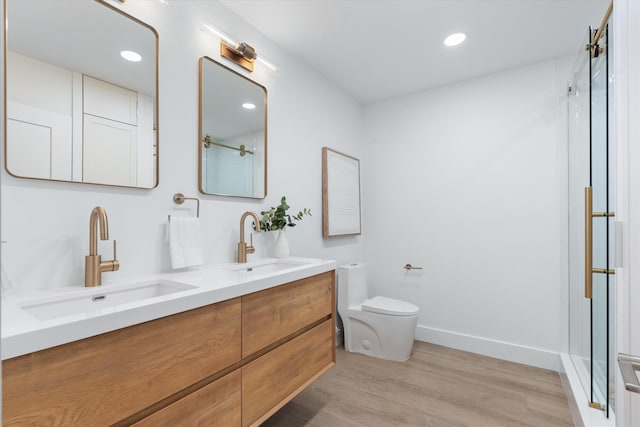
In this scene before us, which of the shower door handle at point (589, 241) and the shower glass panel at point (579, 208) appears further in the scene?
the shower glass panel at point (579, 208)

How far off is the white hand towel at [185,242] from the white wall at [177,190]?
→ 0.25 feet

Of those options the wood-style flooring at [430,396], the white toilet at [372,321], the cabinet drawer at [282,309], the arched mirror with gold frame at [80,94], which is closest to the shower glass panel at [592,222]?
the wood-style flooring at [430,396]

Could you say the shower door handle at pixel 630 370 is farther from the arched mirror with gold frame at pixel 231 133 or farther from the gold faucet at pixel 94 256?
the arched mirror with gold frame at pixel 231 133

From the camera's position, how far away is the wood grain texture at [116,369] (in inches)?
31.0

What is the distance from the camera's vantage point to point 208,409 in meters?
1.20

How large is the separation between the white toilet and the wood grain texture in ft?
5.48

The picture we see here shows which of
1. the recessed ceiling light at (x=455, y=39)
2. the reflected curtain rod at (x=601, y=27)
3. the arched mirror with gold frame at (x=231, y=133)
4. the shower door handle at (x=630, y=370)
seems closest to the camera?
the shower door handle at (x=630, y=370)

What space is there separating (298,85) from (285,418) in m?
2.33

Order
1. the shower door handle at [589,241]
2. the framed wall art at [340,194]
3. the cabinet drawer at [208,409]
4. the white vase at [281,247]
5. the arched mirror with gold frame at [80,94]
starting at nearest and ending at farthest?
1. the cabinet drawer at [208,409]
2. the arched mirror with gold frame at [80,94]
3. the shower door handle at [589,241]
4. the white vase at [281,247]
5. the framed wall art at [340,194]

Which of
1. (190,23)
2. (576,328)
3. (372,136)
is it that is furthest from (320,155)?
(576,328)

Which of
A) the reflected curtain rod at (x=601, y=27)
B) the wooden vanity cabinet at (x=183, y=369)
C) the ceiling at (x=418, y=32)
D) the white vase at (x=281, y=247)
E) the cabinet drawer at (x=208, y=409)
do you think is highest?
the ceiling at (x=418, y=32)

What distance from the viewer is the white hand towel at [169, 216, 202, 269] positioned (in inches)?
61.9

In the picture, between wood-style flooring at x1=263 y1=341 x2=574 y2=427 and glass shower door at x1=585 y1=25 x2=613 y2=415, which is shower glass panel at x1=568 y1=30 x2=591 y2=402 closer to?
glass shower door at x1=585 y1=25 x2=613 y2=415

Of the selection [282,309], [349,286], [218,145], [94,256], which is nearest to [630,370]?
[282,309]
